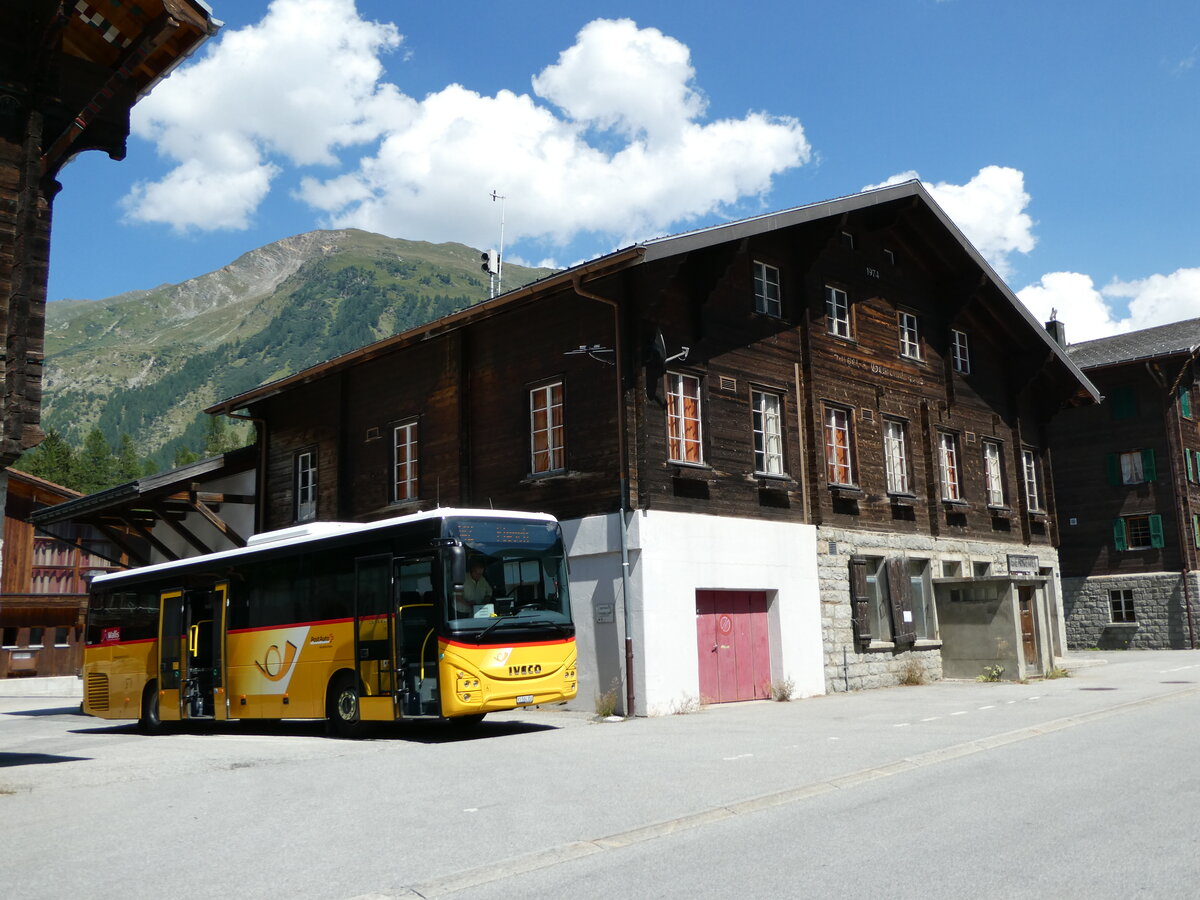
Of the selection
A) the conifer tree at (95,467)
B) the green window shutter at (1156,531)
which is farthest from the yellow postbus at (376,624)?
the conifer tree at (95,467)

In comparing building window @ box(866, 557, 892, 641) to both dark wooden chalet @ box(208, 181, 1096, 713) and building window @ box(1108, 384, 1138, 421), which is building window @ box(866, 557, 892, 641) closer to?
dark wooden chalet @ box(208, 181, 1096, 713)

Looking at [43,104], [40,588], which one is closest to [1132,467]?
[43,104]

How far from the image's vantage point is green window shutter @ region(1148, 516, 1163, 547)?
36969mm

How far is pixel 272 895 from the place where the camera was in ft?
20.5

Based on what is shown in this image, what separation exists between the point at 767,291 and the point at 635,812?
587 inches

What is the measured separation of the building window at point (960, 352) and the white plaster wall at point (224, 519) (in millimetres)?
17749

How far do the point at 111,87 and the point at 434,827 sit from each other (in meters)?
9.30

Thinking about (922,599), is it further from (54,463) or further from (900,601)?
(54,463)

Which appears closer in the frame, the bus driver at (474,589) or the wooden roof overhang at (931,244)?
the bus driver at (474,589)

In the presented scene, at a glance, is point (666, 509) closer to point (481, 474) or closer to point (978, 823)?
point (481, 474)

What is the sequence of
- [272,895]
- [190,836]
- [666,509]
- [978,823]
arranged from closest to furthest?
[272,895], [978,823], [190,836], [666,509]

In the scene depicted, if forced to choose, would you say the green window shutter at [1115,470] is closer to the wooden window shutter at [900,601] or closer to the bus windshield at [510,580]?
the wooden window shutter at [900,601]

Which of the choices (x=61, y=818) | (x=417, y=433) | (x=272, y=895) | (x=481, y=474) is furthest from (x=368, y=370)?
(x=272, y=895)

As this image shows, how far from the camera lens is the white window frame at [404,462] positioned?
22906 mm
